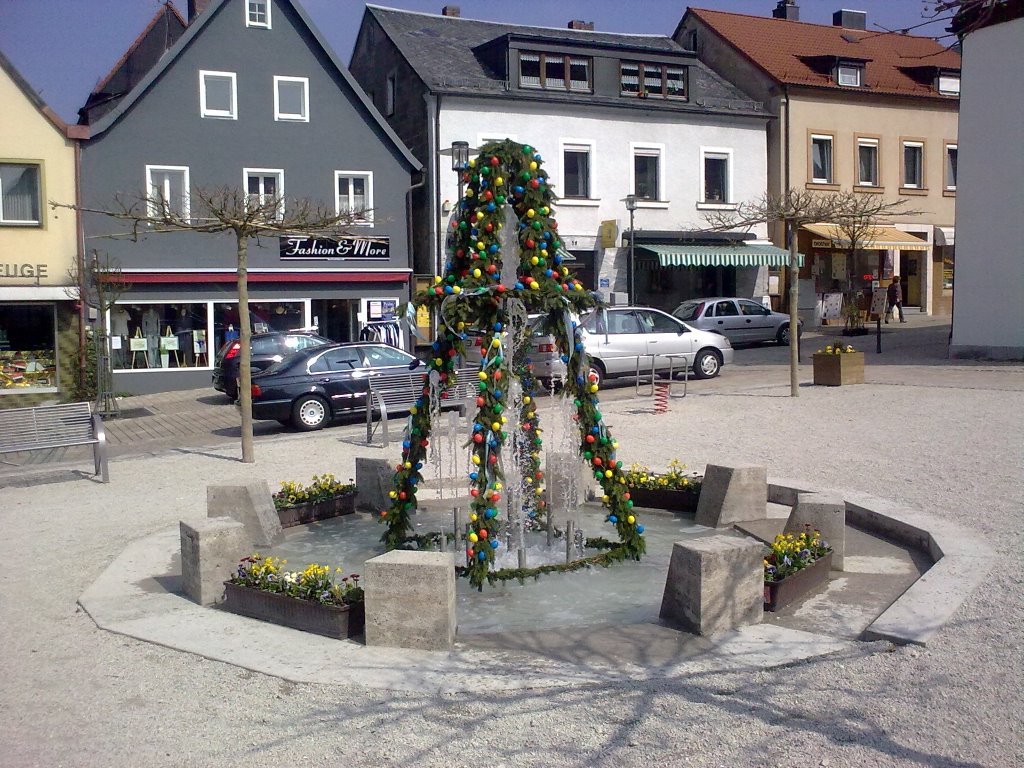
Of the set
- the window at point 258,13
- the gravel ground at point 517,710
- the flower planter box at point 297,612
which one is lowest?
the gravel ground at point 517,710

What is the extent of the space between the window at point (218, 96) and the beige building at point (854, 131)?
17.4m

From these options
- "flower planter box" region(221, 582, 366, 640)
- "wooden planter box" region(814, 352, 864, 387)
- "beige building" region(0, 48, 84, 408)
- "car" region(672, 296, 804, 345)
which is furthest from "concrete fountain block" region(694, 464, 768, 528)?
"beige building" region(0, 48, 84, 408)

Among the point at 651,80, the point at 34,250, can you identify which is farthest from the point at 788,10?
the point at 34,250

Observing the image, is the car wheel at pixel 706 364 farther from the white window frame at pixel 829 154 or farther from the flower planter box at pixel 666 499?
the white window frame at pixel 829 154

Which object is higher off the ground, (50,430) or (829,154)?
(829,154)

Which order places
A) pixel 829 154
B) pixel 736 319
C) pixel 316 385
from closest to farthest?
pixel 316 385 → pixel 736 319 → pixel 829 154

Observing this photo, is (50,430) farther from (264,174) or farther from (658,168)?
(658,168)

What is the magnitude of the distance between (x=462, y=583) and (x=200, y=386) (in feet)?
69.1

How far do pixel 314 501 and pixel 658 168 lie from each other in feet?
85.0

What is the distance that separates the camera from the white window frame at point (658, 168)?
3312 centimetres

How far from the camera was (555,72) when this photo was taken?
32.5 m

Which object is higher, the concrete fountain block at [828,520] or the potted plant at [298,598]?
the concrete fountain block at [828,520]

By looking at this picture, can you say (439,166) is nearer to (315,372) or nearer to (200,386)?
(200,386)

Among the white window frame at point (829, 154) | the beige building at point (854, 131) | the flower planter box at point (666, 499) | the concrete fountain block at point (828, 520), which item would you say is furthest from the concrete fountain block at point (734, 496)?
the white window frame at point (829, 154)
